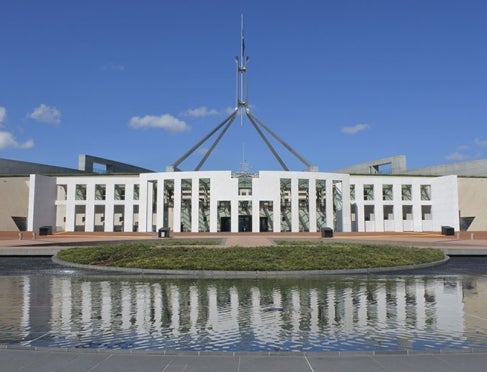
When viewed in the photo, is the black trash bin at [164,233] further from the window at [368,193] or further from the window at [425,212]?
the window at [425,212]

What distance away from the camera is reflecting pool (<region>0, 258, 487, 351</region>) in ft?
20.2

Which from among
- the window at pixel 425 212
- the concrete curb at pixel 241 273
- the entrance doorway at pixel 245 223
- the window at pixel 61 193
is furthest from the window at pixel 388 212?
the concrete curb at pixel 241 273

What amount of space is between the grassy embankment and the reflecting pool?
1.75m

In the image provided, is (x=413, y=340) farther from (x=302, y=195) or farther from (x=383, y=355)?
(x=302, y=195)

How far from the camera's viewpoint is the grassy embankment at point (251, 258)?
14859 millimetres

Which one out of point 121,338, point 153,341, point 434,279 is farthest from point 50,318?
point 434,279

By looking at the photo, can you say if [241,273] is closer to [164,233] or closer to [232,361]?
[232,361]

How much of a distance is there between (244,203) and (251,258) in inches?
1467

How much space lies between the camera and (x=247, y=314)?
8.07m

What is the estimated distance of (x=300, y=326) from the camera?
7.10 m

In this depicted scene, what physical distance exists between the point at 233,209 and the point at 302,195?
1061 cm

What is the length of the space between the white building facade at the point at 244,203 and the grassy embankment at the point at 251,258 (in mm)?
29993

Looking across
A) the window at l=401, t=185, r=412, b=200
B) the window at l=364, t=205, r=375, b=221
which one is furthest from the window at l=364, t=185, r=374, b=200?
the window at l=401, t=185, r=412, b=200

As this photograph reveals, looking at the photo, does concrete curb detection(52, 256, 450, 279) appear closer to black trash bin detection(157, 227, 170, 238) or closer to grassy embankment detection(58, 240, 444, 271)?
grassy embankment detection(58, 240, 444, 271)
